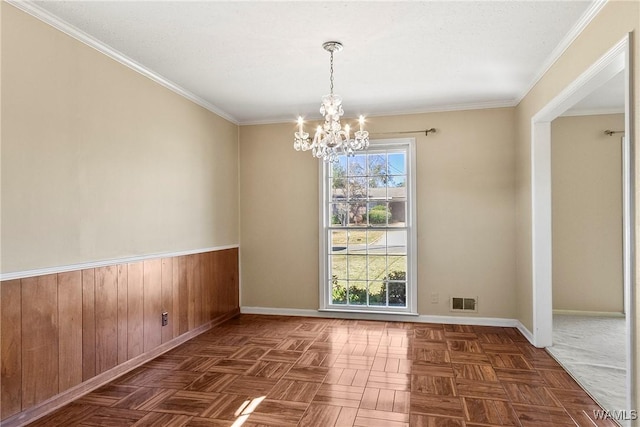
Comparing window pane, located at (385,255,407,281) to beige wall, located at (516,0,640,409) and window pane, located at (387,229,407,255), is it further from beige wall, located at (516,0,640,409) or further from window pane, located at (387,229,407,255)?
beige wall, located at (516,0,640,409)

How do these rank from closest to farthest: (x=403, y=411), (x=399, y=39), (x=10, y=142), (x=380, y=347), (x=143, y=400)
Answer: (x=10, y=142) < (x=403, y=411) < (x=143, y=400) < (x=399, y=39) < (x=380, y=347)

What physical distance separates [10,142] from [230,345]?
2421 mm

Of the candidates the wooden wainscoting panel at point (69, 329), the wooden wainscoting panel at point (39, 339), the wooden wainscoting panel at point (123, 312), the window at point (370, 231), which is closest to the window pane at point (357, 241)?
the window at point (370, 231)

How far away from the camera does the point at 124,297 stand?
10.1 feet

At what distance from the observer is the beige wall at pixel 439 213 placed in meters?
4.39

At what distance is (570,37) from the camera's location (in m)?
2.72

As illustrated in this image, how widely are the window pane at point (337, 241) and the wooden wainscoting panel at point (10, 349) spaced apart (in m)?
3.22

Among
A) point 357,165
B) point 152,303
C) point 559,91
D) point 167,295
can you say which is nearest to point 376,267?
point 357,165

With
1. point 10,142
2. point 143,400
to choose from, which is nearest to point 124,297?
point 143,400

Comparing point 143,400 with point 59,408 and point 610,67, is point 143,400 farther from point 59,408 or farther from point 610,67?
point 610,67

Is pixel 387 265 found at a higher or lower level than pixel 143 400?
higher

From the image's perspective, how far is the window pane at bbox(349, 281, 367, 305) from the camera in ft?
15.6

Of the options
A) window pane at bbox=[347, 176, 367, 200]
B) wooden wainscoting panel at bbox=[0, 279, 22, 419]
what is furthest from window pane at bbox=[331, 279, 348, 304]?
wooden wainscoting panel at bbox=[0, 279, 22, 419]

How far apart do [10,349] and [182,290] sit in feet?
5.53
